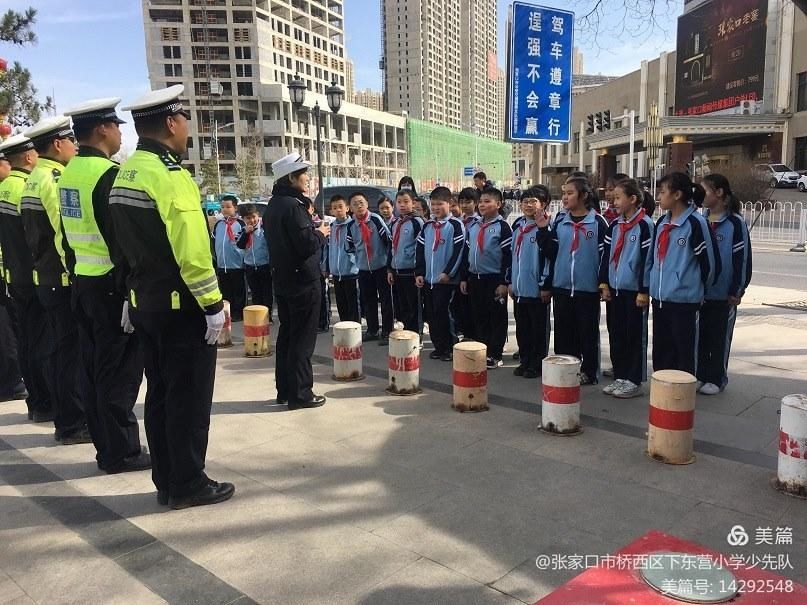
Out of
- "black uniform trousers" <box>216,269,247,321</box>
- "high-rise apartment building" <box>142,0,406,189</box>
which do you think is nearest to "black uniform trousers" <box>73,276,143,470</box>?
"black uniform trousers" <box>216,269,247,321</box>

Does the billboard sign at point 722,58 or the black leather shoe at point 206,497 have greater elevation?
the billboard sign at point 722,58

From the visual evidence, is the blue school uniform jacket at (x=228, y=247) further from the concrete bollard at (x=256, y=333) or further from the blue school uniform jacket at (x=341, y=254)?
the concrete bollard at (x=256, y=333)

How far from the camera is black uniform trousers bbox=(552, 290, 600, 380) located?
609cm

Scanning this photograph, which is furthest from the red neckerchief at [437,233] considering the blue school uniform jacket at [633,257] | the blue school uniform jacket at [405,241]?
the blue school uniform jacket at [633,257]

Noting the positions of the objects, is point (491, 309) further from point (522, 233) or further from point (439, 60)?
point (439, 60)

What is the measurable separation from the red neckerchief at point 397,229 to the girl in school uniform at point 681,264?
338cm

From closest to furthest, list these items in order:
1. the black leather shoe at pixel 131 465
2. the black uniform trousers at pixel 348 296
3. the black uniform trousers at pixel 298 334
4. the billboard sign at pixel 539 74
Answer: the black leather shoe at pixel 131 465 → the black uniform trousers at pixel 298 334 → the billboard sign at pixel 539 74 → the black uniform trousers at pixel 348 296

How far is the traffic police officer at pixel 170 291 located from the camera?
3365mm

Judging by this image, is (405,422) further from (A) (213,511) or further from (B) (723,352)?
(B) (723,352)

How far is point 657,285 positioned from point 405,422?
2410 mm

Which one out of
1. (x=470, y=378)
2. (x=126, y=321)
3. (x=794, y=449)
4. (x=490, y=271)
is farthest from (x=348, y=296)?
(x=794, y=449)

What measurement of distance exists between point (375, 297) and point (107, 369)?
4.82 metres

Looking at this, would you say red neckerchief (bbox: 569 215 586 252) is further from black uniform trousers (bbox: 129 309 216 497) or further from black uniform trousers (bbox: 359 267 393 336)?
black uniform trousers (bbox: 129 309 216 497)

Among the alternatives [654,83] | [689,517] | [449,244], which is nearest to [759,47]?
[654,83]
